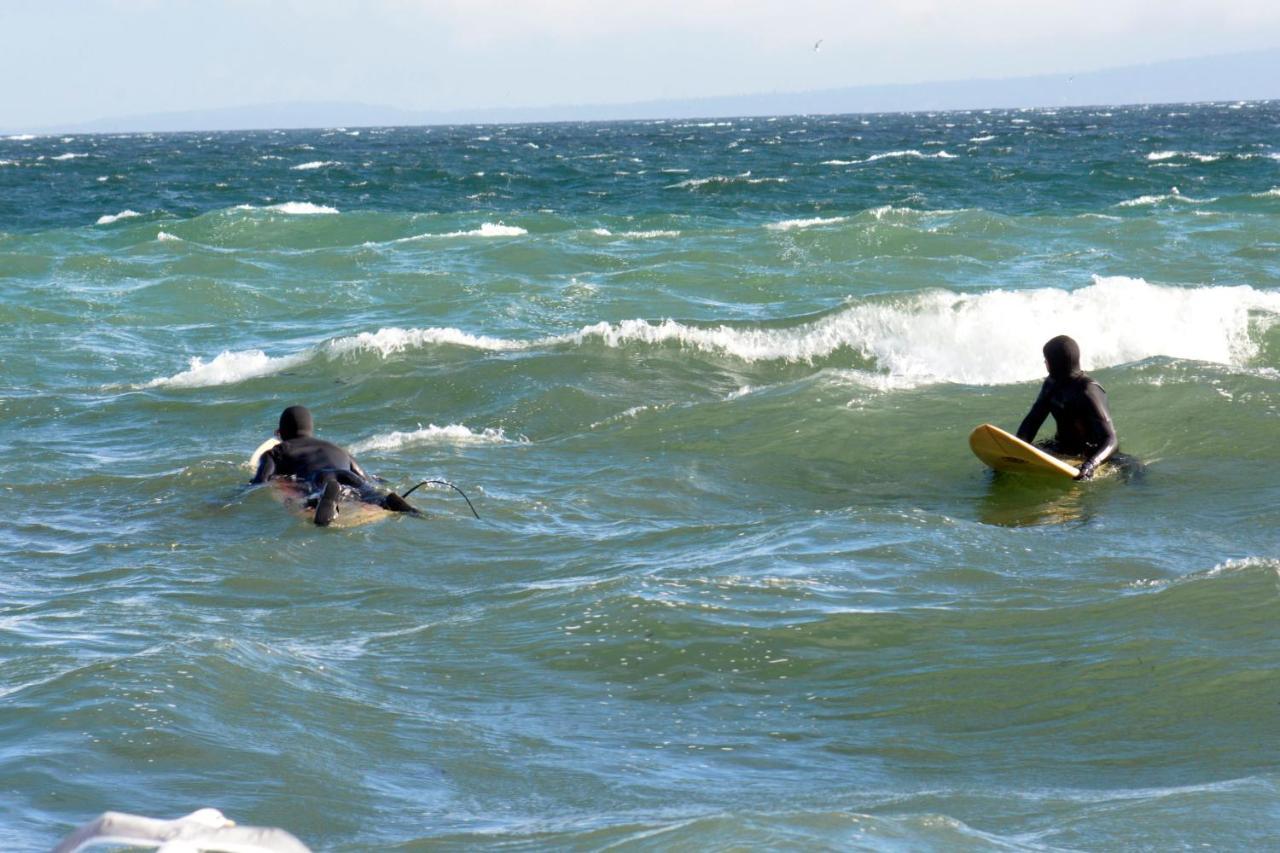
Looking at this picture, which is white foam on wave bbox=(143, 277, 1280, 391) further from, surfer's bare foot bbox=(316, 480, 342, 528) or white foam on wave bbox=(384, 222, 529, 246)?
white foam on wave bbox=(384, 222, 529, 246)


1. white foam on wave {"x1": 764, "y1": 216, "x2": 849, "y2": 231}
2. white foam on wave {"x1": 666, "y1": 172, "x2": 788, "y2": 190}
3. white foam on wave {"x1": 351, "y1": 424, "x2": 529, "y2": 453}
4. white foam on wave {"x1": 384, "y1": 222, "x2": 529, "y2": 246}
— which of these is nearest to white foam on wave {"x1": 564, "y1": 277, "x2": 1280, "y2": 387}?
white foam on wave {"x1": 351, "y1": 424, "x2": 529, "y2": 453}

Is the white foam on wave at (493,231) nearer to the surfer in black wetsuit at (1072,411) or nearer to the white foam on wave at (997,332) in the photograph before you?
the white foam on wave at (997,332)

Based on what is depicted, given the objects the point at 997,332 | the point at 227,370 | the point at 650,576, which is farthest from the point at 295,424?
the point at 997,332

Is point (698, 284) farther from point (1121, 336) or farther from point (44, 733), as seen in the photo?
point (44, 733)

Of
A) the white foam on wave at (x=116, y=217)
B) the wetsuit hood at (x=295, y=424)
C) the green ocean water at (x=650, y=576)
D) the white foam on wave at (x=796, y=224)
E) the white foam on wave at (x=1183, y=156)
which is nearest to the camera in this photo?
the green ocean water at (x=650, y=576)

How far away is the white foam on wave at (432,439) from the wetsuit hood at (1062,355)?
443 centimetres

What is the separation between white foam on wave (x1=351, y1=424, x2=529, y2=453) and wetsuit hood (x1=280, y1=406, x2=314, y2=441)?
1676 millimetres

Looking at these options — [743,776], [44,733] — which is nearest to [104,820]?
[743,776]

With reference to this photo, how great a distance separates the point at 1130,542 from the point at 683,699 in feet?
11.3

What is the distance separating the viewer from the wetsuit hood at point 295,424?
1052 cm

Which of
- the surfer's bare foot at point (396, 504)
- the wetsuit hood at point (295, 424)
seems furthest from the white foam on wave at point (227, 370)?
the surfer's bare foot at point (396, 504)

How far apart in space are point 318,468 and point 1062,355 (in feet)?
16.0

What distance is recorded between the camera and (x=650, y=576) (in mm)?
8117

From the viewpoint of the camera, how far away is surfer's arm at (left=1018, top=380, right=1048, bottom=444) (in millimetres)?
10375
